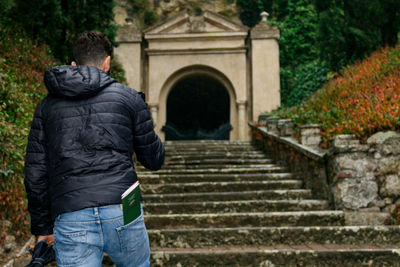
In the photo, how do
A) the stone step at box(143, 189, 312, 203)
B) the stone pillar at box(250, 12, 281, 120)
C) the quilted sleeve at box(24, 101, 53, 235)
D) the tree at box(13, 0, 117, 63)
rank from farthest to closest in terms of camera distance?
the stone pillar at box(250, 12, 281, 120) → the tree at box(13, 0, 117, 63) → the stone step at box(143, 189, 312, 203) → the quilted sleeve at box(24, 101, 53, 235)

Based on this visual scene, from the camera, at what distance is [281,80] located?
43.1 feet

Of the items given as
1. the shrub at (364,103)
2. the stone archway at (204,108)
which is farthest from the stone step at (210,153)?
the stone archway at (204,108)

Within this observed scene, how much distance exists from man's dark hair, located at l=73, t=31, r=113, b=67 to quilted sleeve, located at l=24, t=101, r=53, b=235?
15.8 inches

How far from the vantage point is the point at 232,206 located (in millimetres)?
4793

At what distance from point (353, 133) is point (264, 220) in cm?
154

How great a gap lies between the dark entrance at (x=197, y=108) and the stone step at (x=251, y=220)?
13.3 meters

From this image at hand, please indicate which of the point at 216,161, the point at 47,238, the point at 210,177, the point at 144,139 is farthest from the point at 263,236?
the point at 216,161

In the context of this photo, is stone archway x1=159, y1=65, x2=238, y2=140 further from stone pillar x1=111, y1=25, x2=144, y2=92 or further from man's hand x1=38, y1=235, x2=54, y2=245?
man's hand x1=38, y1=235, x2=54, y2=245

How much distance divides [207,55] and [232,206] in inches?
329

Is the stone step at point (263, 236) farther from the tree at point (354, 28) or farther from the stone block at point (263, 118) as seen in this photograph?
the tree at point (354, 28)

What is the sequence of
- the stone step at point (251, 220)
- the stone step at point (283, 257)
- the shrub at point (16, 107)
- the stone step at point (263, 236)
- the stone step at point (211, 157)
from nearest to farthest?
the stone step at point (283, 257) → the shrub at point (16, 107) → the stone step at point (263, 236) → the stone step at point (251, 220) → the stone step at point (211, 157)

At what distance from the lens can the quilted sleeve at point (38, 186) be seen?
1.60 metres

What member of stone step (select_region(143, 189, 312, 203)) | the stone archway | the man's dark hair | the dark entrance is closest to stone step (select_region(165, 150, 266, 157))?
stone step (select_region(143, 189, 312, 203))

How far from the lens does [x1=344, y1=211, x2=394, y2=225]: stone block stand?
420 cm
